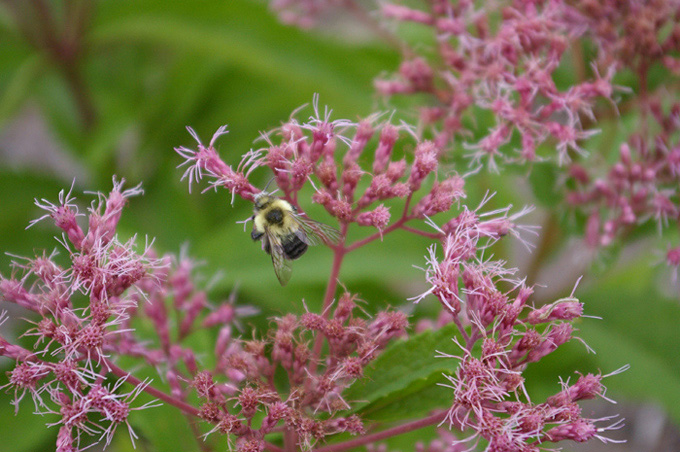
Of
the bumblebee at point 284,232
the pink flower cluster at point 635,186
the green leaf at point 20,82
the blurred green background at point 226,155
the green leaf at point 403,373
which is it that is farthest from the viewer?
the green leaf at point 20,82

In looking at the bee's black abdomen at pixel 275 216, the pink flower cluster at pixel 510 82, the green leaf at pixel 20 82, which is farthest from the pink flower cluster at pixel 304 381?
the green leaf at pixel 20 82

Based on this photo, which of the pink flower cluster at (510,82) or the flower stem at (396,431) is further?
the pink flower cluster at (510,82)

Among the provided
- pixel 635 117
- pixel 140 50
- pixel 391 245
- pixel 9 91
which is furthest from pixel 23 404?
pixel 635 117

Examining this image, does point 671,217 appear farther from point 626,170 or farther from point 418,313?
point 418,313

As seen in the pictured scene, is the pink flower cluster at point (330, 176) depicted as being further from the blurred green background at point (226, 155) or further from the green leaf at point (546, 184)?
the green leaf at point (546, 184)

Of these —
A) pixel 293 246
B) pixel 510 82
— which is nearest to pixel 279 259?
pixel 293 246

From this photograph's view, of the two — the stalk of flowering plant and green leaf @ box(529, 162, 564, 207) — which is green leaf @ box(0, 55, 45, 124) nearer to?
the stalk of flowering plant

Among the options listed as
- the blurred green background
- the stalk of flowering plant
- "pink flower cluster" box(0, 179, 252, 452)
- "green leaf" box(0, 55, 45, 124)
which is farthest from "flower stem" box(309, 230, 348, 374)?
"green leaf" box(0, 55, 45, 124)
